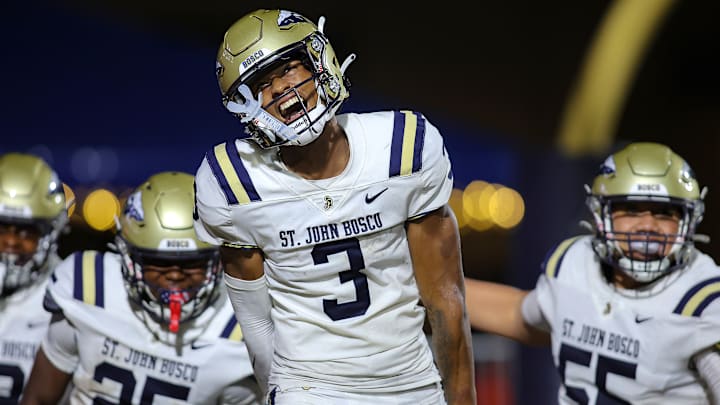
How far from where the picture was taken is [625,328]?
2887 mm

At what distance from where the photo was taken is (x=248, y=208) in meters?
2.19

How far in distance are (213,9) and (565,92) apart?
6.64 ft

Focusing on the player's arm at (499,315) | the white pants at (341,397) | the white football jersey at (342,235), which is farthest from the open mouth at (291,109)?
the player's arm at (499,315)

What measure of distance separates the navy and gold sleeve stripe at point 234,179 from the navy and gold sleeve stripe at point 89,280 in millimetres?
892

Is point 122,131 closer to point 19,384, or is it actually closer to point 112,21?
point 112,21

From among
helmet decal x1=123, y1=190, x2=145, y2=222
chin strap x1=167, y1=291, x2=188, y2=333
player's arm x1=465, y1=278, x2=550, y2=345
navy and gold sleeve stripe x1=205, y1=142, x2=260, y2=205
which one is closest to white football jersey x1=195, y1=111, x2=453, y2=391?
navy and gold sleeve stripe x1=205, y1=142, x2=260, y2=205

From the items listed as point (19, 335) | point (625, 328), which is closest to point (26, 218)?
point (19, 335)

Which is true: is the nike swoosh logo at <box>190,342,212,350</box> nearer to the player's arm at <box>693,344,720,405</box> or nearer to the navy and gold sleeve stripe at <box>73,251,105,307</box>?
the navy and gold sleeve stripe at <box>73,251,105,307</box>

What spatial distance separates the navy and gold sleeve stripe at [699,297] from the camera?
2762 millimetres

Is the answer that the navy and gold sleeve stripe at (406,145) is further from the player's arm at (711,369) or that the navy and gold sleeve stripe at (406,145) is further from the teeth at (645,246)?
the player's arm at (711,369)

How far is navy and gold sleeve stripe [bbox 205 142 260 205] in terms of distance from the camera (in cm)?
220

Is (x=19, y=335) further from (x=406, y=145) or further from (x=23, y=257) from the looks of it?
(x=406, y=145)

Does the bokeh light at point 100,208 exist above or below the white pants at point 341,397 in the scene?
below

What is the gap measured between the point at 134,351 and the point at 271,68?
1.06 meters
